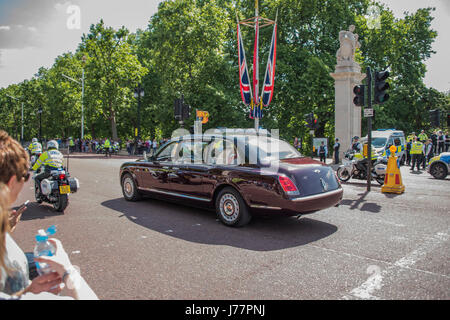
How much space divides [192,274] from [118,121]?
4697cm

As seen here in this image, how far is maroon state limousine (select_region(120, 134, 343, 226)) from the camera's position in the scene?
556 centimetres

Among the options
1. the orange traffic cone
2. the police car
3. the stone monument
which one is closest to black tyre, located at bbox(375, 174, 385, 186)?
the orange traffic cone

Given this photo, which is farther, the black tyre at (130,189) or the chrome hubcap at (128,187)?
the chrome hubcap at (128,187)

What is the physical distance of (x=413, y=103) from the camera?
33.8m

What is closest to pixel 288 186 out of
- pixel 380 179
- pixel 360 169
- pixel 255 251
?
pixel 255 251

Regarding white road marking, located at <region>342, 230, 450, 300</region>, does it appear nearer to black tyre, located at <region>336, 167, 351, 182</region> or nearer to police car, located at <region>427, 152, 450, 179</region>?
black tyre, located at <region>336, 167, 351, 182</region>

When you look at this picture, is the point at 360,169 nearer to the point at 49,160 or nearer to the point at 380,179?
the point at 380,179

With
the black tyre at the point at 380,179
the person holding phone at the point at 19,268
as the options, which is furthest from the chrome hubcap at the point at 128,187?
the black tyre at the point at 380,179

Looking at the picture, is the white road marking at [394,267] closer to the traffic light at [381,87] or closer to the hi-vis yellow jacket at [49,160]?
the traffic light at [381,87]

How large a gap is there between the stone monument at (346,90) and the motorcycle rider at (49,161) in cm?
1819

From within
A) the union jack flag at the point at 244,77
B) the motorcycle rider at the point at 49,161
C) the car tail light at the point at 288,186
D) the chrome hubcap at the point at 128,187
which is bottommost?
the chrome hubcap at the point at 128,187

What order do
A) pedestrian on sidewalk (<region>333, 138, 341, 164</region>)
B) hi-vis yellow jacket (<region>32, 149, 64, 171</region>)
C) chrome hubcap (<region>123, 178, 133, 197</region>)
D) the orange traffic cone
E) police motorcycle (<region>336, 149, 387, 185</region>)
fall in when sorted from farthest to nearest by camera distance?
pedestrian on sidewalk (<region>333, 138, 341, 164</region>) → police motorcycle (<region>336, 149, 387, 185</region>) → the orange traffic cone → chrome hubcap (<region>123, 178, 133, 197</region>) → hi-vis yellow jacket (<region>32, 149, 64, 171</region>)

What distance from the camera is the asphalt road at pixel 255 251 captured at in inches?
140

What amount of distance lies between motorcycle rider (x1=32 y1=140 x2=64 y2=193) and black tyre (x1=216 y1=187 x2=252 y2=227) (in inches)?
148
